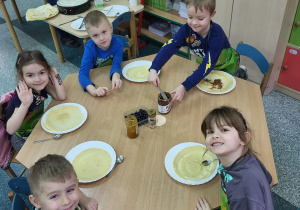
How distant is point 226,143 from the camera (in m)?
1.16

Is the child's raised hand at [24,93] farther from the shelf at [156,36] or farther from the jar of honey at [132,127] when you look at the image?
the shelf at [156,36]

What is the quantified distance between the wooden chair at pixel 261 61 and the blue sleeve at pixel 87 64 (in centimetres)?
115

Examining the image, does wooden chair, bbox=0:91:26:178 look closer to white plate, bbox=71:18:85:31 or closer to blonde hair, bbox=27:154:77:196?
blonde hair, bbox=27:154:77:196

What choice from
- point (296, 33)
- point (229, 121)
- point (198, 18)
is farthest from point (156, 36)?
point (229, 121)

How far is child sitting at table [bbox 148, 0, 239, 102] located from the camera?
169 centimetres

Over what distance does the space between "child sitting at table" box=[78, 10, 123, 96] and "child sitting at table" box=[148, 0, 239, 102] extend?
0.28m

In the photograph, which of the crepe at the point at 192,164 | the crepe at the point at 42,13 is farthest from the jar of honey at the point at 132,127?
the crepe at the point at 42,13

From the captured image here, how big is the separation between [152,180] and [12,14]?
4826 mm

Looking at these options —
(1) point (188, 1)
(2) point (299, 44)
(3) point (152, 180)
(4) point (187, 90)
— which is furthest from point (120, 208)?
(2) point (299, 44)

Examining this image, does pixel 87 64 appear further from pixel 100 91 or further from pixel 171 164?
pixel 171 164

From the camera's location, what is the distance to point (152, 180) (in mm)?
1260

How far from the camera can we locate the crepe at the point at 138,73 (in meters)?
1.89

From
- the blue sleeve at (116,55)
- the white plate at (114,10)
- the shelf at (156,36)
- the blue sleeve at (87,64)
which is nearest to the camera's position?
the blue sleeve at (87,64)

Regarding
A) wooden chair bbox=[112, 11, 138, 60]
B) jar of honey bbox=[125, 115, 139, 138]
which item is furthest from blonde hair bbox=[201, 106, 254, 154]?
wooden chair bbox=[112, 11, 138, 60]
